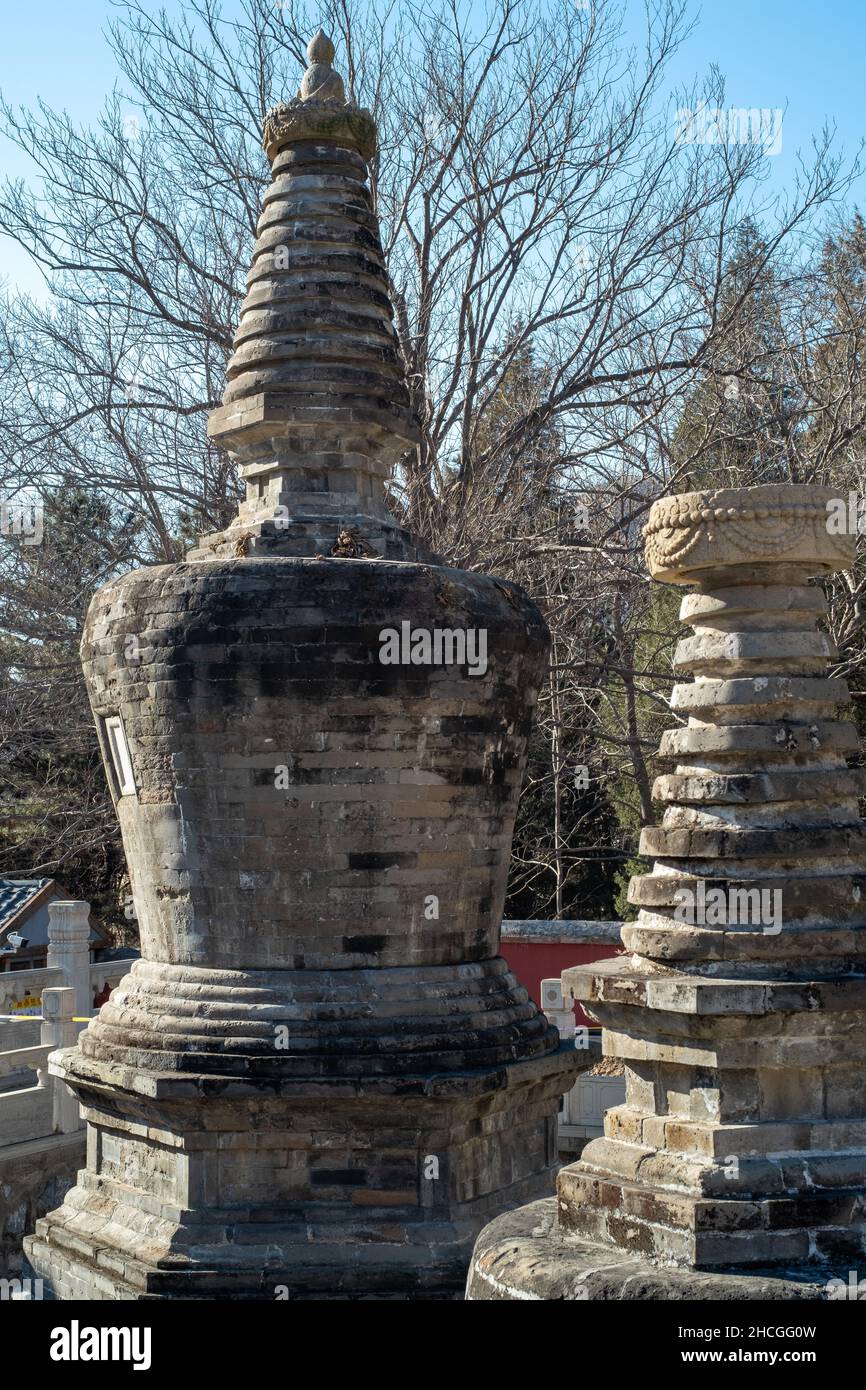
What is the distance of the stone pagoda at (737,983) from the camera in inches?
224

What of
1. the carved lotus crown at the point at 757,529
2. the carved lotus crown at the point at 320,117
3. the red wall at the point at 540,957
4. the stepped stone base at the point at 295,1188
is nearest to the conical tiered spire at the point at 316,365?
the carved lotus crown at the point at 320,117

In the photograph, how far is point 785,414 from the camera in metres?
19.2

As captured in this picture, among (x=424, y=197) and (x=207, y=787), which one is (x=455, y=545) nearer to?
(x=424, y=197)

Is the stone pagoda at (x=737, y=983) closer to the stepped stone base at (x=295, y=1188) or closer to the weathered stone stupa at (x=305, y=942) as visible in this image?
the stepped stone base at (x=295, y=1188)

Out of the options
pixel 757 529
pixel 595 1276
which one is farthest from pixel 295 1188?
pixel 757 529

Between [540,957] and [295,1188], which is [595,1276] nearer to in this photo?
[295,1188]

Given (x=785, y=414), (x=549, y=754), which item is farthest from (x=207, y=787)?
(x=549, y=754)

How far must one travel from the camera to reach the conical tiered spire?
11.2 m

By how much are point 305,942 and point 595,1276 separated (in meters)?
4.66

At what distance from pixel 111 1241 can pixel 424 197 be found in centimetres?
1507

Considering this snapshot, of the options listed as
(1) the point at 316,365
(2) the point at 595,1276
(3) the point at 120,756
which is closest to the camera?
(2) the point at 595,1276

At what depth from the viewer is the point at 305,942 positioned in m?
10.1

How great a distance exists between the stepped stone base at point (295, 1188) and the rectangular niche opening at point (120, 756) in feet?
6.38

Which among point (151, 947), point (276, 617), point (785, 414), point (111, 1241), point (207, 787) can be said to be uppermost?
point (785, 414)
